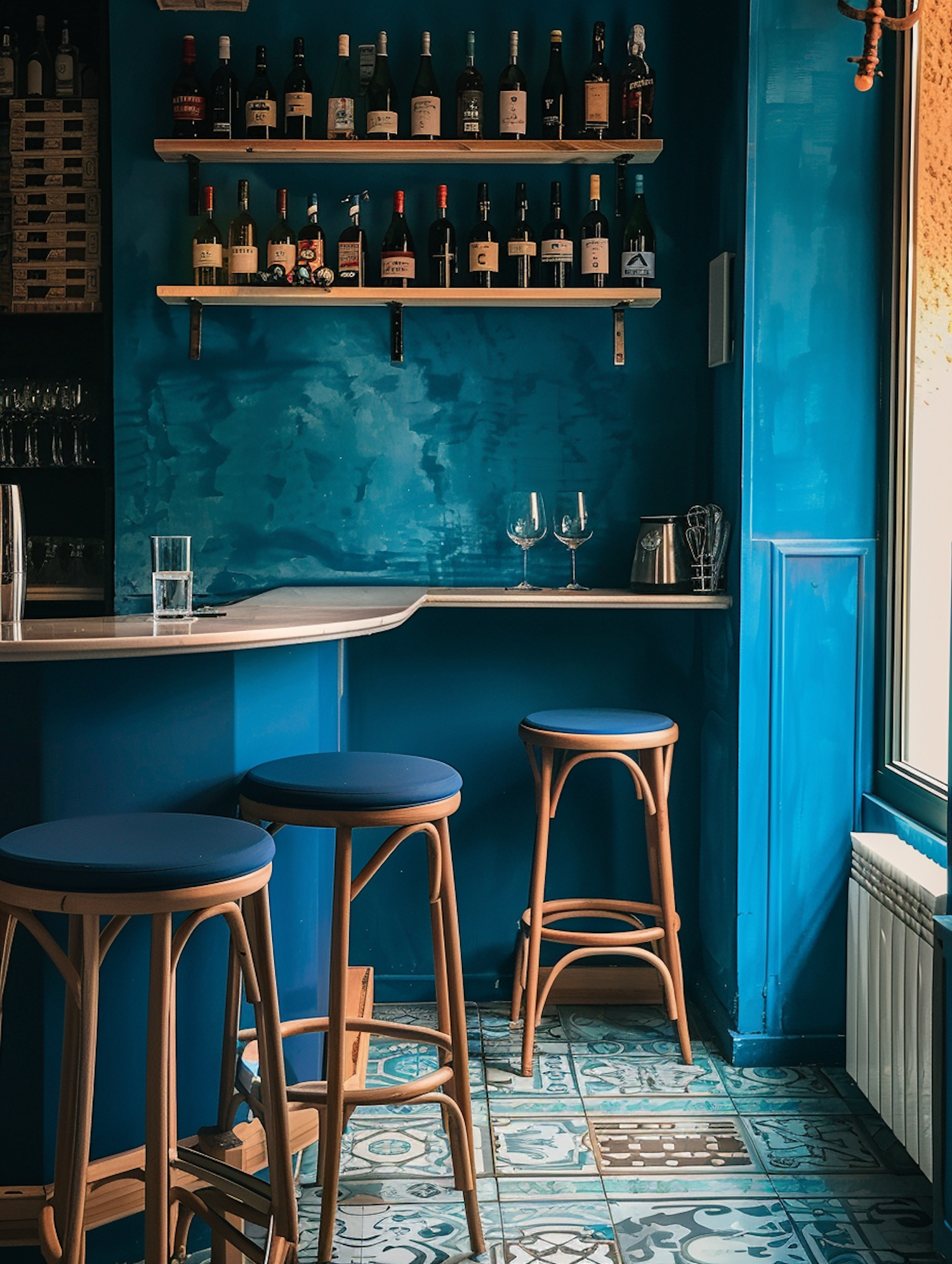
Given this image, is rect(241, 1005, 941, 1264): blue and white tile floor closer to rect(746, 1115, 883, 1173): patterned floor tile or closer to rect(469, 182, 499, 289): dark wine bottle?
rect(746, 1115, 883, 1173): patterned floor tile

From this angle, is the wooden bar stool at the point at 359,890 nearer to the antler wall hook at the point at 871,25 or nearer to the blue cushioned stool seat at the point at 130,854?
the blue cushioned stool seat at the point at 130,854

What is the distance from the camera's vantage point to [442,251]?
323 centimetres

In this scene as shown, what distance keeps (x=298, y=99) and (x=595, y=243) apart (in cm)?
84

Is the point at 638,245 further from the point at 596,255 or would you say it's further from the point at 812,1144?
the point at 812,1144

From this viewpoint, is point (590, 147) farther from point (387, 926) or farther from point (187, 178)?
point (387, 926)

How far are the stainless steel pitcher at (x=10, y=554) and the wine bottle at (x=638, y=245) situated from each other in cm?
175

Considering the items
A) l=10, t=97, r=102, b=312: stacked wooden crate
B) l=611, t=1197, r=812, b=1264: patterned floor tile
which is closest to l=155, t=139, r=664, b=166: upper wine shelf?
l=10, t=97, r=102, b=312: stacked wooden crate

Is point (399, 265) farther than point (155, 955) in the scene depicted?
Yes

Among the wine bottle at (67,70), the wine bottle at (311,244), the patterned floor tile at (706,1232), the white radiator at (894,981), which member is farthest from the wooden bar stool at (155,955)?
the wine bottle at (67,70)

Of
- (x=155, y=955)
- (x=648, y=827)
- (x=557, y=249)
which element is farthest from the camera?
(x=557, y=249)

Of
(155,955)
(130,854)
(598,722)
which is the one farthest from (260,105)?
(155,955)

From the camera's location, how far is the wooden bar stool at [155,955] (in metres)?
1.50

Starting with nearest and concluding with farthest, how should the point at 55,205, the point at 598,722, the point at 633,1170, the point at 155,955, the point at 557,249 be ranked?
1. the point at 155,955
2. the point at 633,1170
3. the point at 598,722
4. the point at 557,249
5. the point at 55,205

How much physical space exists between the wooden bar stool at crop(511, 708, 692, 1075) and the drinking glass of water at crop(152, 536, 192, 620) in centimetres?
107
